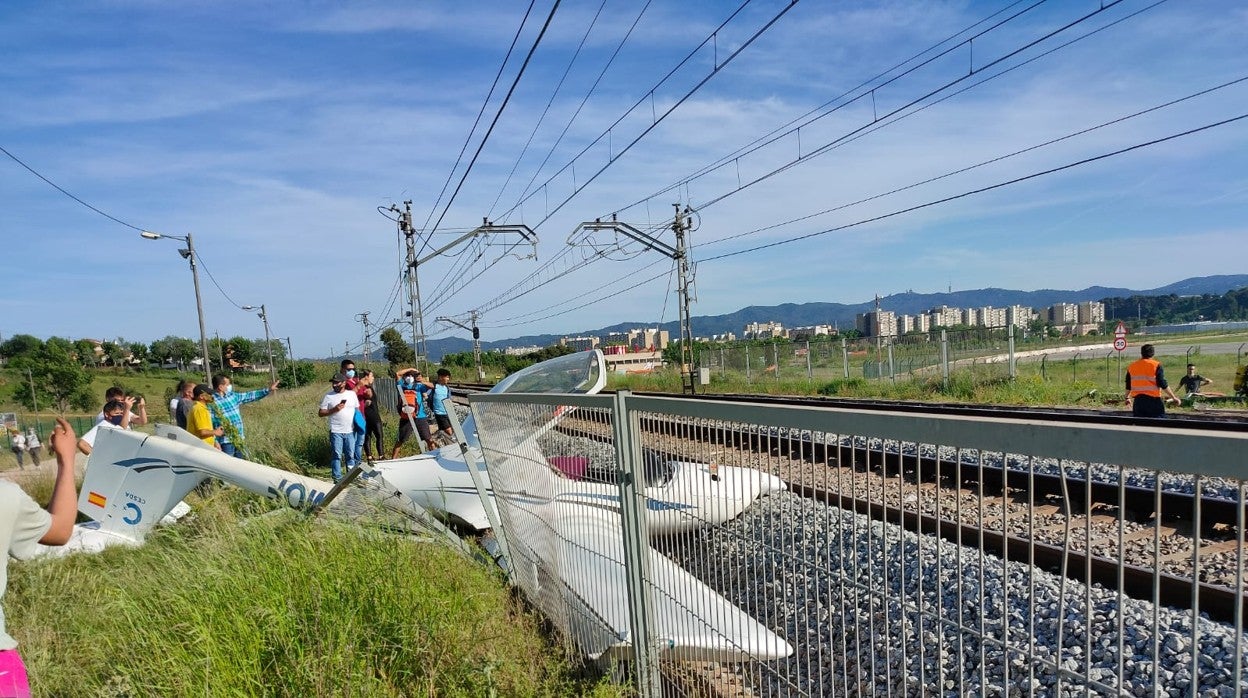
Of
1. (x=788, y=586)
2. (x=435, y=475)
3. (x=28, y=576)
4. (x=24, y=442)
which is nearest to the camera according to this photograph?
(x=788, y=586)

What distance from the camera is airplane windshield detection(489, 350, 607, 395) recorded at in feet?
21.3

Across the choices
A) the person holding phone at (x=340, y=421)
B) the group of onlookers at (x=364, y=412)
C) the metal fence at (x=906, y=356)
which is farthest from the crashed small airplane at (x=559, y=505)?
the metal fence at (x=906, y=356)

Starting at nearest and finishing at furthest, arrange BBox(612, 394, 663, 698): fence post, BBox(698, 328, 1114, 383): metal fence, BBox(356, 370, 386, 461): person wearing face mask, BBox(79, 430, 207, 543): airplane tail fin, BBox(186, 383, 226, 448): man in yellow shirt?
BBox(612, 394, 663, 698): fence post
BBox(79, 430, 207, 543): airplane tail fin
BBox(186, 383, 226, 448): man in yellow shirt
BBox(356, 370, 386, 461): person wearing face mask
BBox(698, 328, 1114, 383): metal fence

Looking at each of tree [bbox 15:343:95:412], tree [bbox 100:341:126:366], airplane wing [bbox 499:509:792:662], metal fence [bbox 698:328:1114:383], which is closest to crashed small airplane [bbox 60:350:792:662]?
airplane wing [bbox 499:509:792:662]

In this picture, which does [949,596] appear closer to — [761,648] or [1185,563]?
[761,648]

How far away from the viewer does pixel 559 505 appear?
420 cm

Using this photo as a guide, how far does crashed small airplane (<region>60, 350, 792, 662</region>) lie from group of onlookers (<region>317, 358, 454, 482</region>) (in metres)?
1.94

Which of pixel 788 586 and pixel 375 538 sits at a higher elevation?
pixel 788 586

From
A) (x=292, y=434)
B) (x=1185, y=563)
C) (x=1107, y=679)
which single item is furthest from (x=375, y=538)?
(x=292, y=434)

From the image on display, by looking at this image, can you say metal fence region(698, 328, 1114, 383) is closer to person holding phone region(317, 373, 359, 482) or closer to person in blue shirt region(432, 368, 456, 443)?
person in blue shirt region(432, 368, 456, 443)

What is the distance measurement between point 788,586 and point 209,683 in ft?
8.59

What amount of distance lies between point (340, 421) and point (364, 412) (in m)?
2.06

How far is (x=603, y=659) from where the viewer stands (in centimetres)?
391

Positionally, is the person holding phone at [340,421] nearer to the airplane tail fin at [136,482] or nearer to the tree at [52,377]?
the airplane tail fin at [136,482]
